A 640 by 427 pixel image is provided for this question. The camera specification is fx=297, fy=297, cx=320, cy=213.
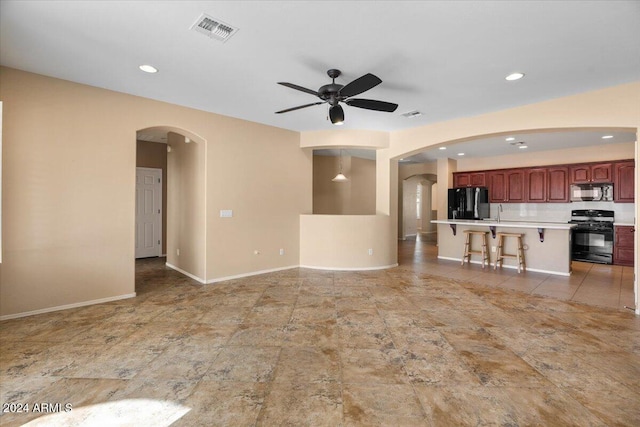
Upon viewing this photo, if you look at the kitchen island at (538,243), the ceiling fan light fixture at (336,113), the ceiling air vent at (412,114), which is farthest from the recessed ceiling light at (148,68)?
the kitchen island at (538,243)

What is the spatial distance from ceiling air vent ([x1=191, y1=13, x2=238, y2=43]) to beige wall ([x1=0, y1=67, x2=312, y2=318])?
221cm

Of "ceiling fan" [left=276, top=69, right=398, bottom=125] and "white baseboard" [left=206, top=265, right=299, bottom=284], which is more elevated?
"ceiling fan" [left=276, top=69, right=398, bottom=125]

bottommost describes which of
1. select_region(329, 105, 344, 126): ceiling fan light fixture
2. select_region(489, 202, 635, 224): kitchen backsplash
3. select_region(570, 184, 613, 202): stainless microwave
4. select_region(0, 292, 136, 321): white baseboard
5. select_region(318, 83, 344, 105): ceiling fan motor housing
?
select_region(0, 292, 136, 321): white baseboard

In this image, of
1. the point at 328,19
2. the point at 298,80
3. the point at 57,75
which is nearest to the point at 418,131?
the point at 298,80

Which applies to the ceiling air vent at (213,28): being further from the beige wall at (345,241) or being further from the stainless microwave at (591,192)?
the stainless microwave at (591,192)

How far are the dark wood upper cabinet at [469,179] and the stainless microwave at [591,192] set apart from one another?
1.94 meters

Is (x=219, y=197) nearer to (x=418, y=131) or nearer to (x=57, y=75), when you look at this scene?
(x=57, y=75)

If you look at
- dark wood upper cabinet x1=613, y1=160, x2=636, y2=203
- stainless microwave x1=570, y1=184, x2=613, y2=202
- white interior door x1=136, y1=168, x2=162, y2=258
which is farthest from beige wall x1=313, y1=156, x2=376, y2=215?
dark wood upper cabinet x1=613, y1=160, x2=636, y2=203

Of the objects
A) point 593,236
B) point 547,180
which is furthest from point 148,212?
point 593,236

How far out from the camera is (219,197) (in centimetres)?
500

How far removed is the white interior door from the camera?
22.8 feet

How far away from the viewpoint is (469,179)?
8.55 meters

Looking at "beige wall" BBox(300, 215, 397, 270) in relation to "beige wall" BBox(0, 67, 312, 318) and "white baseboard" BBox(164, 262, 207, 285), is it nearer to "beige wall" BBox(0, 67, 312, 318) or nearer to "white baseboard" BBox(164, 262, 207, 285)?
"beige wall" BBox(0, 67, 312, 318)

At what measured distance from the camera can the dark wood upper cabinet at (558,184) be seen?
7.16m
